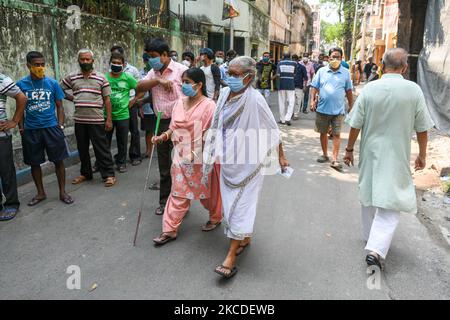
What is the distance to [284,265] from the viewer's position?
3.34 m

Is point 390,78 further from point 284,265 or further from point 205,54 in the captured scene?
point 205,54

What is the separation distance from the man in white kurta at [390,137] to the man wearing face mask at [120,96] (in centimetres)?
348

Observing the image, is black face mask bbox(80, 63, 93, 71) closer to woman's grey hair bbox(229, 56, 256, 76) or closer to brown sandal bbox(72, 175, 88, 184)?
brown sandal bbox(72, 175, 88, 184)

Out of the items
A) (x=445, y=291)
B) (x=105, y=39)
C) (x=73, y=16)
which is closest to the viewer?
(x=445, y=291)

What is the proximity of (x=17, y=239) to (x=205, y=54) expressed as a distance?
4.69 metres

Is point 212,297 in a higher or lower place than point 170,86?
lower

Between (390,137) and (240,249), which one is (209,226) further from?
(390,137)

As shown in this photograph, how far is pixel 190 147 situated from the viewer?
3.58 m

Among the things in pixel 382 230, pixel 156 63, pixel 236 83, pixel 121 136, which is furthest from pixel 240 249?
pixel 121 136

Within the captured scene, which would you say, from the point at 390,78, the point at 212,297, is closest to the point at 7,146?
the point at 212,297

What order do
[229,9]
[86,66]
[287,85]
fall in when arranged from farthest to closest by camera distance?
[229,9], [287,85], [86,66]

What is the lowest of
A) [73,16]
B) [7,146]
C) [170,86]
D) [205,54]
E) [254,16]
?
[7,146]

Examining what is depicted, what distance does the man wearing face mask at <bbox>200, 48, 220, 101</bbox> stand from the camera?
7.25 metres

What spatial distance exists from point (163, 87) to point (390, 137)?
95.6 inches
